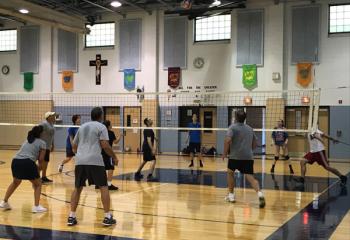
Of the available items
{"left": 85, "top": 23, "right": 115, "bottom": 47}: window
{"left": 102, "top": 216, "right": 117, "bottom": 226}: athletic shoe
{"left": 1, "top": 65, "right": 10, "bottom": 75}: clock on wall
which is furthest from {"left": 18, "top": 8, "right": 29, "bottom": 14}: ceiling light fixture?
{"left": 102, "top": 216, "right": 117, "bottom": 226}: athletic shoe

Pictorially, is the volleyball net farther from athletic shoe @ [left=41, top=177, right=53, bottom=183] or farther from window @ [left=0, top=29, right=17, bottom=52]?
athletic shoe @ [left=41, top=177, right=53, bottom=183]

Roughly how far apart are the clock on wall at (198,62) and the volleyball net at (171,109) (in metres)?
1.35

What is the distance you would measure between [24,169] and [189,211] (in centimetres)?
288

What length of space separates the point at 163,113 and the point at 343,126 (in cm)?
811

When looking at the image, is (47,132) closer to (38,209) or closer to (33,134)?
(33,134)

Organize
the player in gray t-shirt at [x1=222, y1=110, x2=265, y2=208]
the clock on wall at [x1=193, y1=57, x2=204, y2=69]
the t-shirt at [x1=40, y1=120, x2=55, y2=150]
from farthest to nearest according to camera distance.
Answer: the clock on wall at [x1=193, y1=57, x2=204, y2=69] < the t-shirt at [x1=40, y1=120, x2=55, y2=150] < the player in gray t-shirt at [x1=222, y1=110, x2=265, y2=208]

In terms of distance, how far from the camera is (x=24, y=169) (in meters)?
7.82

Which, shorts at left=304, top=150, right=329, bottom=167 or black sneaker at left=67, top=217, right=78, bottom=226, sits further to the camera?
shorts at left=304, top=150, right=329, bottom=167

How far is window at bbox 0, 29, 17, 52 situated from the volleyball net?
9.40ft

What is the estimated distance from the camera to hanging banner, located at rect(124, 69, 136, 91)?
2295 centimetres

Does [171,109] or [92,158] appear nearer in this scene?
[92,158]

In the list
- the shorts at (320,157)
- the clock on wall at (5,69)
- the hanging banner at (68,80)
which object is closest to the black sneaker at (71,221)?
the shorts at (320,157)

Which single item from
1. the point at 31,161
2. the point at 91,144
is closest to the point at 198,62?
the point at 31,161

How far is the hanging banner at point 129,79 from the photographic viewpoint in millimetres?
22953
